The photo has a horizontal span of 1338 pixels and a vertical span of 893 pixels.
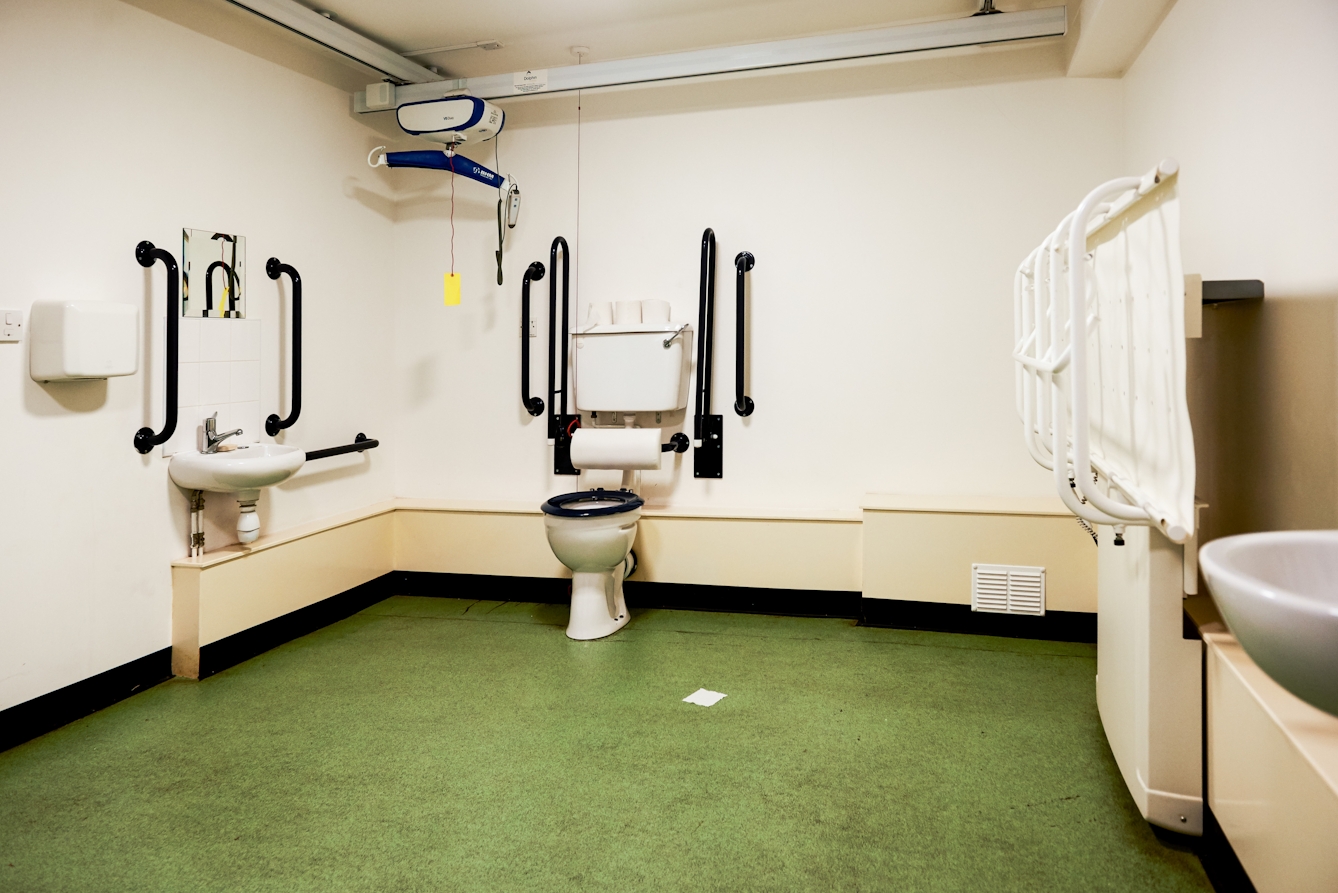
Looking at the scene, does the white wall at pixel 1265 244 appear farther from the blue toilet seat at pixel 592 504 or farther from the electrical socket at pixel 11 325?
the electrical socket at pixel 11 325

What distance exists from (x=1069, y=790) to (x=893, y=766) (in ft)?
Result: 1.35

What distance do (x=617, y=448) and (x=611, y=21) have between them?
68.7 inches

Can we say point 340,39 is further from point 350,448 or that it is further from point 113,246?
point 350,448

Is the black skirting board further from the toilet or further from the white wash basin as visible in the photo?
the toilet

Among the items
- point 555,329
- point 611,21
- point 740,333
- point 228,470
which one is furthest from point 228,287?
point 740,333

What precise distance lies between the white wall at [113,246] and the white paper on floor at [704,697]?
1.82 meters

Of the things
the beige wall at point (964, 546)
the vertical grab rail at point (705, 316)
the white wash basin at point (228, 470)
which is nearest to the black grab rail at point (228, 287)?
the white wash basin at point (228, 470)

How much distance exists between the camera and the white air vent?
10.2 feet

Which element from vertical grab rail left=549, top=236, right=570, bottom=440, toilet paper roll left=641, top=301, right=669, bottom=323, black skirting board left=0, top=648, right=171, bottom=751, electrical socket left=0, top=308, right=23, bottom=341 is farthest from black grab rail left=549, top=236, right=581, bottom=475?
electrical socket left=0, top=308, right=23, bottom=341

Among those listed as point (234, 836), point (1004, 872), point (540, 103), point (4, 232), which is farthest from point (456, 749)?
point (540, 103)

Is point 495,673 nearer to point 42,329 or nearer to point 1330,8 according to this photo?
point 42,329

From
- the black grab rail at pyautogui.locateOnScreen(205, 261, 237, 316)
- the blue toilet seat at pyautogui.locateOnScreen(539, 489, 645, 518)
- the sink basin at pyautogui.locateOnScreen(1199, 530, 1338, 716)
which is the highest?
the black grab rail at pyautogui.locateOnScreen(205, 261, 237, 316)

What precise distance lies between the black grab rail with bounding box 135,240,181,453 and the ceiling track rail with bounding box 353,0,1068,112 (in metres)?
0.93

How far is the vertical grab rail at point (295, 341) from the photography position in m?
3.20
